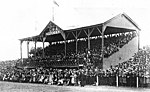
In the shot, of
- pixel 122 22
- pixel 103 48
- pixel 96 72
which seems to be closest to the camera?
pixel 96 72

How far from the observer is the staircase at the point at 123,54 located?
29734 millimetres

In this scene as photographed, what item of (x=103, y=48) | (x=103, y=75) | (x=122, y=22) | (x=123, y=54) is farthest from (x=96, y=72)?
(x=122, y=22)

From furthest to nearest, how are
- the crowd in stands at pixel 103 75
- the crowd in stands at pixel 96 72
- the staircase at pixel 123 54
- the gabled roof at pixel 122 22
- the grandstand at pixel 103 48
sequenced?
the gabled roof at pixel 122 22 < the staircase at pixel 123 54 < the grandstand at pixel 103 48 < the crowd in stands at pixel 96 72 < the crowd in stands at pixel 103 75

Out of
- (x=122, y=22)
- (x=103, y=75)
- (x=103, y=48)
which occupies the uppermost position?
(x=122, y=22)

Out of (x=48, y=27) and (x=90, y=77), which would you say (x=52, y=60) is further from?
(x=90, y=77)

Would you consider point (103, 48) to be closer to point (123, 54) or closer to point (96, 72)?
point (123, 54)

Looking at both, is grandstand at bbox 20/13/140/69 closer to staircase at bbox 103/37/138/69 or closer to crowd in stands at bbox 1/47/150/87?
staircase at bbox 103/37/138/69

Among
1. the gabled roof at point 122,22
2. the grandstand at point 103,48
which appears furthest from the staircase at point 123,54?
the gabled roof at point 122,22

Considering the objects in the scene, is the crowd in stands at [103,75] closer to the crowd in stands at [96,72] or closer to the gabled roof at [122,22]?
the crowd in stands at [96,72]

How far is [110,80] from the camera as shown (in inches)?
945

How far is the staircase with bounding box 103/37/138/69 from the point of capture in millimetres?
29734

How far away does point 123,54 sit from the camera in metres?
32.1

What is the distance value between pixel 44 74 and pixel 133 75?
36.4 ft

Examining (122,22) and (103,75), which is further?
(122,22)
